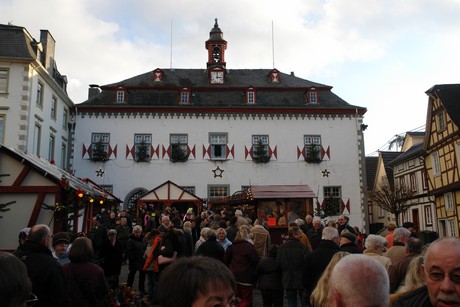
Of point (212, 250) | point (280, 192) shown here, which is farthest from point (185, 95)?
point (212, 250)

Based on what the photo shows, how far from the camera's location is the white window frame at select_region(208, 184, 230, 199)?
94.5 feet

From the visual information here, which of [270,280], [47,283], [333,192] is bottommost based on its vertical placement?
[270,280]

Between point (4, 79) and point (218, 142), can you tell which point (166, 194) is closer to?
point (218, 142)

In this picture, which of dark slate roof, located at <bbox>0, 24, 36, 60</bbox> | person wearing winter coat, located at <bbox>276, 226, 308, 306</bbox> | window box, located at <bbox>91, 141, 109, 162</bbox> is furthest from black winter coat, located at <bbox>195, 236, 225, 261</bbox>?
window box, located at <bbox>91, 141, 109, 162</bbox>

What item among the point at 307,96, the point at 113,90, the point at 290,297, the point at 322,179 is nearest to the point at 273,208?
the point at 290,297

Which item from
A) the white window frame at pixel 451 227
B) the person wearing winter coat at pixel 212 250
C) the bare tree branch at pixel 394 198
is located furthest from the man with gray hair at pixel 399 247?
the bare tree branch at pixel 394 198

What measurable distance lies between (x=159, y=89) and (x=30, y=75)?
30.0ft

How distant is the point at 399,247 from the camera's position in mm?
6832

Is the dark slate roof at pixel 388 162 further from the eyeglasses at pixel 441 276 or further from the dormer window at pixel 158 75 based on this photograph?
the eyeglasses at pixel 441 276

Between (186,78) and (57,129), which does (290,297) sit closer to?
(57,129)

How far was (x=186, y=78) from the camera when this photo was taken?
3272 centimetres

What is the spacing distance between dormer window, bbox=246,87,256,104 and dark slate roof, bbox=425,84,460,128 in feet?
34.2

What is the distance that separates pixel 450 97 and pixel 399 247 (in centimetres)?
2064

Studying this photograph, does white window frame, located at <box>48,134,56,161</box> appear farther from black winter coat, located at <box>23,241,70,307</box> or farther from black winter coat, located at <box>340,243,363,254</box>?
black winter coat, located at <box>23,241,70,307</box>
